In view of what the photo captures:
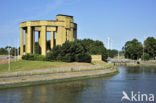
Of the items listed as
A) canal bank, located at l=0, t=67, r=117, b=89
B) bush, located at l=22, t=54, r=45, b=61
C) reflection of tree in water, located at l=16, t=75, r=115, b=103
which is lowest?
reflection of tree in water, located at l=16, t=75, r=115, b=103

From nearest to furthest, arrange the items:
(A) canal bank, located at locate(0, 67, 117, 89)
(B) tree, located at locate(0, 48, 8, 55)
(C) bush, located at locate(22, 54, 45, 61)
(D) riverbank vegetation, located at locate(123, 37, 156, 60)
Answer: (A) canal bank, located at locate(0, 67, 117, 89)
(C) bush, located at locate(22, 54, 45, 61)
(D) riverbank vegetation, located at locate(123, 37, 156, 60)
(B) tree, located at locate(0, 48, 8, 55)

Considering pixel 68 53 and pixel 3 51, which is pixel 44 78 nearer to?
pixel 68 53

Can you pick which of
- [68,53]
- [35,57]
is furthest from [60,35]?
[68,53]

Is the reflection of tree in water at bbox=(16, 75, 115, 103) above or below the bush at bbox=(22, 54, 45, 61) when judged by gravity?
below

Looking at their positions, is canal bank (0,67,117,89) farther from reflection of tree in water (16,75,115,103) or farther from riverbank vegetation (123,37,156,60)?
riverbank vegetation (123,37,156,60)

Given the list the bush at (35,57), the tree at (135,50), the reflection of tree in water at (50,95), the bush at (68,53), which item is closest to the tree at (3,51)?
the tree at (135,50)

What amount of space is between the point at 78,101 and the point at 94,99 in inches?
98.1

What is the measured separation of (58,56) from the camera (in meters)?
77.4

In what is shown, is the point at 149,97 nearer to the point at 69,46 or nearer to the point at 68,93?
the point at 68,93

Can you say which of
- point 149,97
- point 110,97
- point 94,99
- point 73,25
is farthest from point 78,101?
point 73,25

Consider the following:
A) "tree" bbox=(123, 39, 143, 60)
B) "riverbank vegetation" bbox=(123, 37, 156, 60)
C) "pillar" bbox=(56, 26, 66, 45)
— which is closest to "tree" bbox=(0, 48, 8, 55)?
"tree" bbox=(123, 39, 143, 60)

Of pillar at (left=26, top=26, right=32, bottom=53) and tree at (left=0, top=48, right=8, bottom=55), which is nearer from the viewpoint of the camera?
pillar at (left=26, top=26, right=32, bottom=53)

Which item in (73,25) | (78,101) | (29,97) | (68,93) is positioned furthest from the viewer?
(73,25)

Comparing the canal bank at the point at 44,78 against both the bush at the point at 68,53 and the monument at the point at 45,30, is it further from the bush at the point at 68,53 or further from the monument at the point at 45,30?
the monument at the point at 45,30
